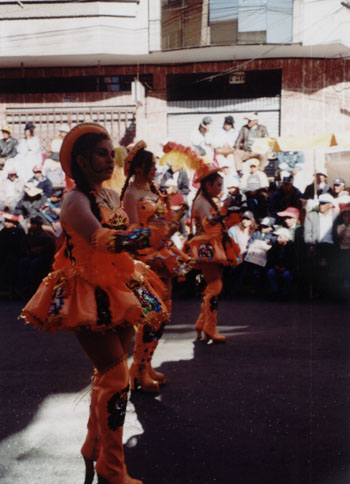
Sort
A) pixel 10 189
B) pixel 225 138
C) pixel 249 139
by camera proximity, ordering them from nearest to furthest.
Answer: pixel 10 189, pixel 249 139, pixel 225 138

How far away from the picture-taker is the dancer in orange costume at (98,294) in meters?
3.04

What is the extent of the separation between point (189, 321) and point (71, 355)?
2.35 m

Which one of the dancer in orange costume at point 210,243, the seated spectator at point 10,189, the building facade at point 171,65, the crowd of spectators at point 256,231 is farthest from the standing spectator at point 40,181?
the dancer in orange costume at point 210,243

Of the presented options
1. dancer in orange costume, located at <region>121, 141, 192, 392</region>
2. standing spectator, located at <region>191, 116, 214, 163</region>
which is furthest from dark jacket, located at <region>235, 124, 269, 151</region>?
dancer in orange costume, located at <region>121, 141, 192, 392</region>

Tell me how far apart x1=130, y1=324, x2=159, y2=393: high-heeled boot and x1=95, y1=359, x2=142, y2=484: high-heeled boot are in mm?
1799

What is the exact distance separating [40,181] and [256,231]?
15.1ft

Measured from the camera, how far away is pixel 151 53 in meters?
17.0

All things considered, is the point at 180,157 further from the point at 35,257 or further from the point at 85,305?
the point at 35,257

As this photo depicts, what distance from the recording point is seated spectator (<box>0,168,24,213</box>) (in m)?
11.6

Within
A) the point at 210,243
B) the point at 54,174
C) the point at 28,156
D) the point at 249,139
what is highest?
the point at 249,139

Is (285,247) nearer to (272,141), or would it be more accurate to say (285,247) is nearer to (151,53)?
(272,141)

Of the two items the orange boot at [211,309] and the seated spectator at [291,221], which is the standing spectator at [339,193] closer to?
the seated spectator at [291,221]

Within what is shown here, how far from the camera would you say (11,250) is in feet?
35.1

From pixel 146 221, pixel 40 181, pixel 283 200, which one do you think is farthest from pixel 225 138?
pixel 146 221
